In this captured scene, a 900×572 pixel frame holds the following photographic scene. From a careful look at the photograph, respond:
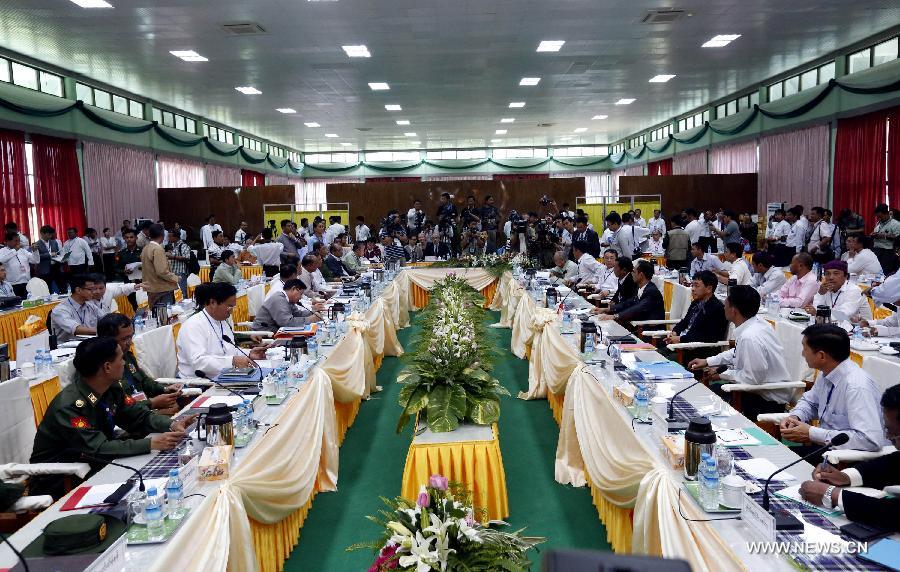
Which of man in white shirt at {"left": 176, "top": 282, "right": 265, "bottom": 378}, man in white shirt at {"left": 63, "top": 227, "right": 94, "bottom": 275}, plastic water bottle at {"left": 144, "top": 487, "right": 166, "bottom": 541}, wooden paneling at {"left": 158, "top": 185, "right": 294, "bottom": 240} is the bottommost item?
plastic water bottle at {"left": 144, "top": 487, "right": 166, "bottom": 541}

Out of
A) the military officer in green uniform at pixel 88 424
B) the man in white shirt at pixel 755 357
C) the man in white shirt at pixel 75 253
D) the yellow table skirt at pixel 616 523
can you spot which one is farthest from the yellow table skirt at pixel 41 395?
the man in white shirt at pixel 75 253

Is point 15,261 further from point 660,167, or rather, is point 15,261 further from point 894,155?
point 660,167

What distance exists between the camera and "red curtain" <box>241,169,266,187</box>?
19939mm

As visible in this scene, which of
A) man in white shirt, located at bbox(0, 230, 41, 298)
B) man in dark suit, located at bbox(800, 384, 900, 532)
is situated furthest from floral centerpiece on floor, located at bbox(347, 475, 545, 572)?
man in white shirt, located at bbox(0, 230, 41, 298)

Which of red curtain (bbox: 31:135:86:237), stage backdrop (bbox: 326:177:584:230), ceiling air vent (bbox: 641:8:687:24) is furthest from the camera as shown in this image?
stage backdrop (bbox: 326:177:584:230)

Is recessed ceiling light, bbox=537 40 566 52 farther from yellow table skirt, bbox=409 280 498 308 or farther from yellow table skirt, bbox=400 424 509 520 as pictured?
yellow table skirt, bbox=400 424 509 520

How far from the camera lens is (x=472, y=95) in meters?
13.1

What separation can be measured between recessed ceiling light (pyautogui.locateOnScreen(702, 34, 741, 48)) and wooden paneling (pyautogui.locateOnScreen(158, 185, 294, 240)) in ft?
32.0

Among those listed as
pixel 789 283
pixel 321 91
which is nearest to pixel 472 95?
pixel 321 91

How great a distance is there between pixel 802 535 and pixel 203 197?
1527 centimetres

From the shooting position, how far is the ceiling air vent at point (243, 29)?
770cm

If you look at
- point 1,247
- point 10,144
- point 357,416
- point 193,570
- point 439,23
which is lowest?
point 357,416

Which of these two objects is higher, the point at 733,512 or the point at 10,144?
the point at 10,144

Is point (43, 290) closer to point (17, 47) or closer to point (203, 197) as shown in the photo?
point (17, 47)
